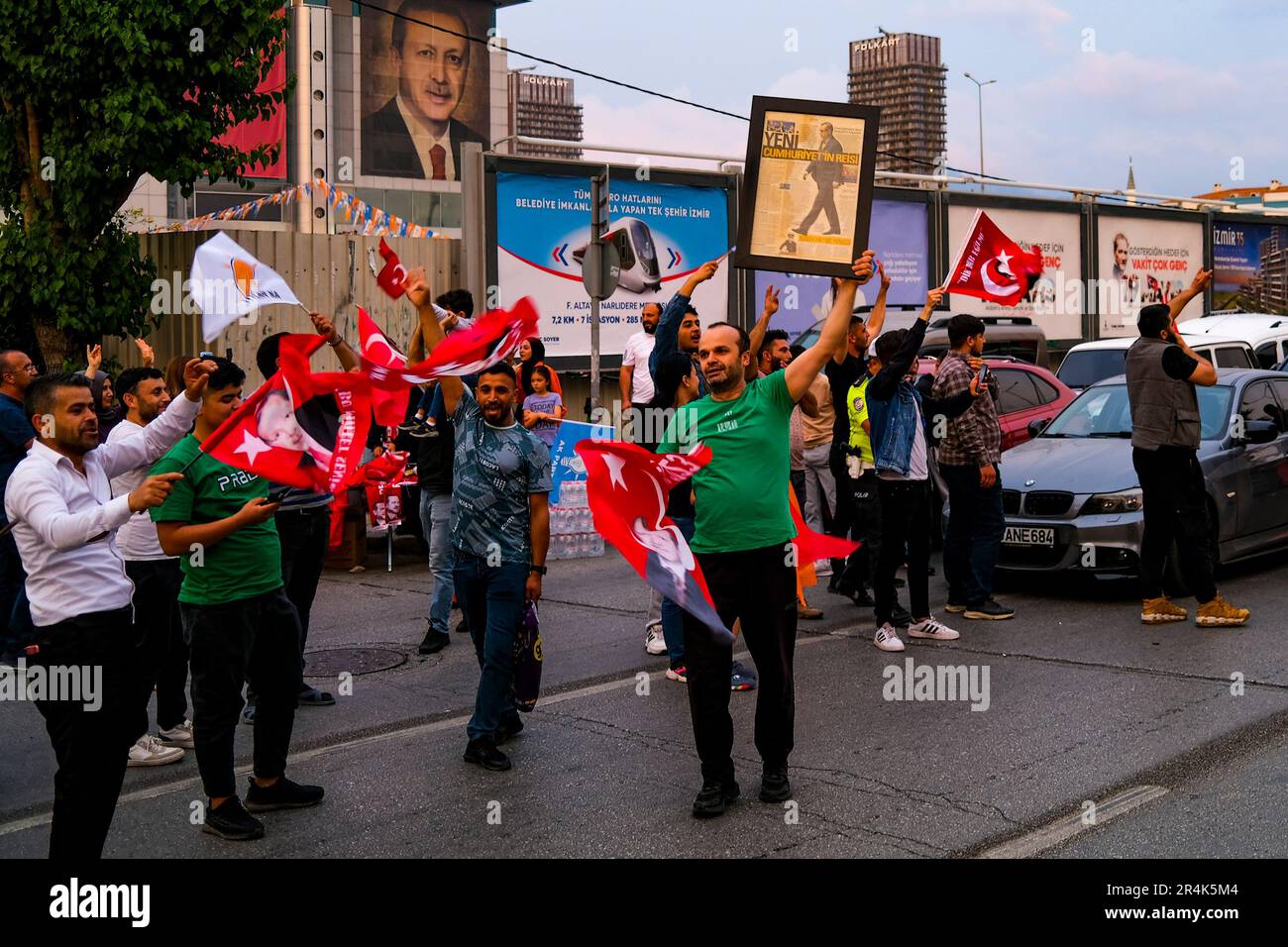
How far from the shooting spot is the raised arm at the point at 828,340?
5648 mm

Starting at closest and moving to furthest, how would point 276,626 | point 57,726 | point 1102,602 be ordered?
point 57,726
point 276,626
point 1102,602

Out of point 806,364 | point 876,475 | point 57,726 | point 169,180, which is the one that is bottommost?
point 57,726

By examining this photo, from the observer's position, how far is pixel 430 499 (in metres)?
9.94

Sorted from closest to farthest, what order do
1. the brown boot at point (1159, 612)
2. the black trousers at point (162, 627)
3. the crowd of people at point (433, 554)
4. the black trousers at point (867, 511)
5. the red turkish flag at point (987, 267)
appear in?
1. the crowd of people at point (433, 554)
2. the black trousers at point (162, 627)
3. the brown boot at point (1159, 612)
4. the red turkish flag at point (987, 267)
5. the black trousers at point (867, 511)

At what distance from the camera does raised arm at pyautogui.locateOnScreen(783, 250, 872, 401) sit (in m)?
5.65

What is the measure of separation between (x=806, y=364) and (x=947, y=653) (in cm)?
371

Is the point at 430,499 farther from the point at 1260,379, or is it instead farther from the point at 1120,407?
the point at 1260,379

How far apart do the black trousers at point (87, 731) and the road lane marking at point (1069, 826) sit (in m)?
3.08

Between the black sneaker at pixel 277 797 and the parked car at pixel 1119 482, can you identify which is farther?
the parked car at pixel 1119 482

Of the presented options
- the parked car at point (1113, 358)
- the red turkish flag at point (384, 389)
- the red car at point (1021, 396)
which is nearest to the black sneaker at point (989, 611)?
the red car at point (1021, 396)

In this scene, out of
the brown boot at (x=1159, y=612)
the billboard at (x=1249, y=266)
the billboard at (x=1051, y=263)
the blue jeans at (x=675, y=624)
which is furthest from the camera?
the billboard at (x=1249, y=266)

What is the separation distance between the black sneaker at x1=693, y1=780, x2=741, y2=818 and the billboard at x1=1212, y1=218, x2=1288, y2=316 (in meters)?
28.4

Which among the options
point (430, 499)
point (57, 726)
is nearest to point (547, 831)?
point (57, 726)

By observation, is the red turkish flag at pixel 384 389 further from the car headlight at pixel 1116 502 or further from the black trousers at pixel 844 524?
the car headlight at pixel 1116 502
